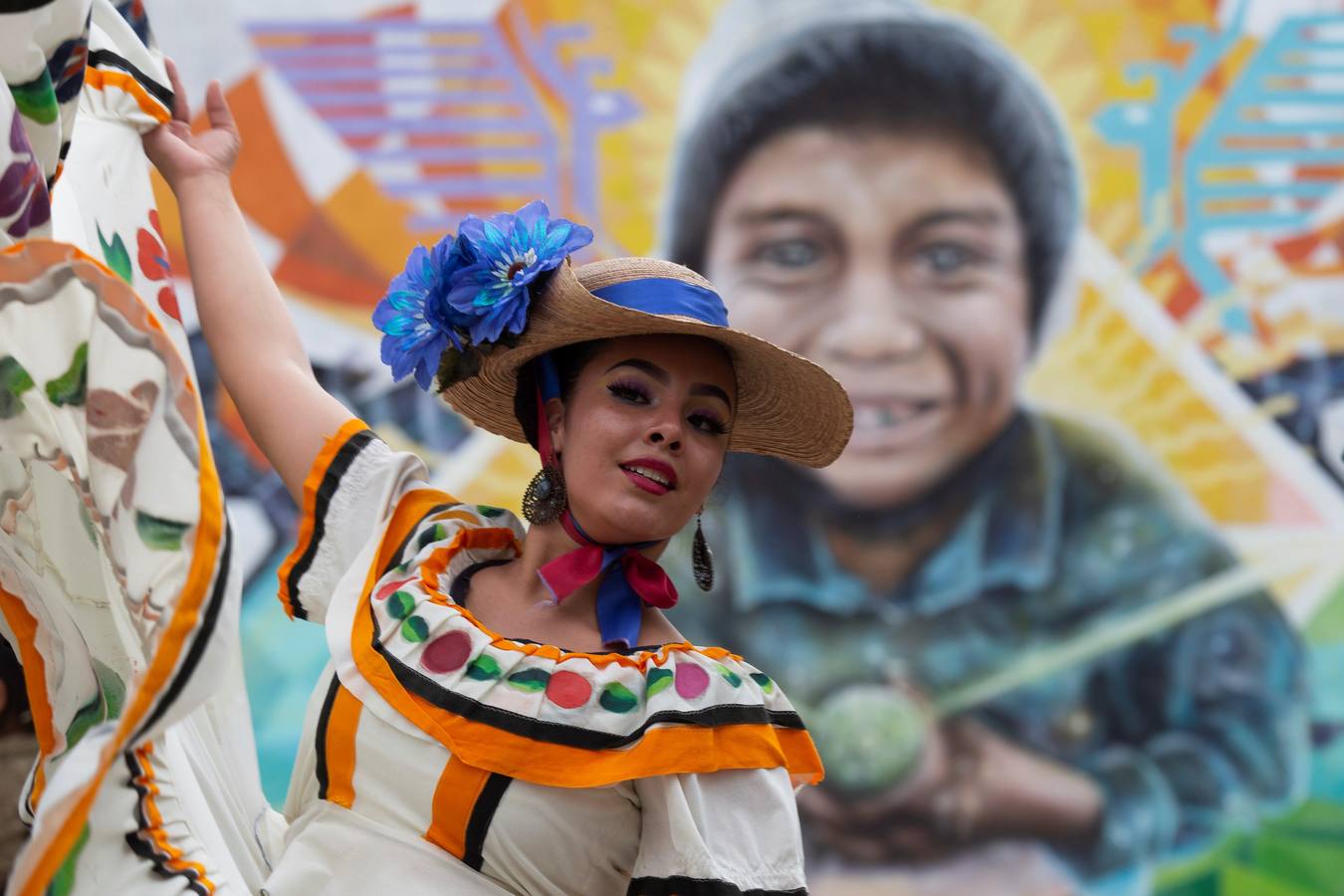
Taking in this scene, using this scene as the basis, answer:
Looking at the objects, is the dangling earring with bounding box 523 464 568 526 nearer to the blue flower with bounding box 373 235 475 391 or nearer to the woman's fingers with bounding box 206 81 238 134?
the blue flower with bounding box 373 235 475 391

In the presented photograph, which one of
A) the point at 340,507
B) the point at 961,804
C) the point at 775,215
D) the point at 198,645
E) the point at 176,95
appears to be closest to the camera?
the point at 198,645

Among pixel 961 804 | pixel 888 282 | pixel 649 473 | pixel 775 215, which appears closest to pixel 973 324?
pixel 888 282

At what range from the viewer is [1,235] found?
4.02ft

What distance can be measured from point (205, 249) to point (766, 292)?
2.74 m

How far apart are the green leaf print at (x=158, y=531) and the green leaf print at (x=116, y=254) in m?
0.50

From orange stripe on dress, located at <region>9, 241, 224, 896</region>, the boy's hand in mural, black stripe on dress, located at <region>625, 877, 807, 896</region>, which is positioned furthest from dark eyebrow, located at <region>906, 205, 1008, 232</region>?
orange stripe on dress, located at <region>9, 241, 224, 896</region>

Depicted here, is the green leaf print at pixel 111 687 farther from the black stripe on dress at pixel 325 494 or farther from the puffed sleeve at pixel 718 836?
the puffed sleeve at pixel 718 836

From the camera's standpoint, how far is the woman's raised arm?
162 cm

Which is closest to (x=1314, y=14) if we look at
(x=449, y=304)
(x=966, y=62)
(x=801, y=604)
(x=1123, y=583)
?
(x=966, y=62)

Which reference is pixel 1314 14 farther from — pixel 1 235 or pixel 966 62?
pixel 1 235

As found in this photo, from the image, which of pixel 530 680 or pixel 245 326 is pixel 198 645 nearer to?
pixel 530 680

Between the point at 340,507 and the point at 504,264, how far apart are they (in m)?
0.29

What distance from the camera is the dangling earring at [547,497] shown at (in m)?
1.57

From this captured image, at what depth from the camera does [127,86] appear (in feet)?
5.39
